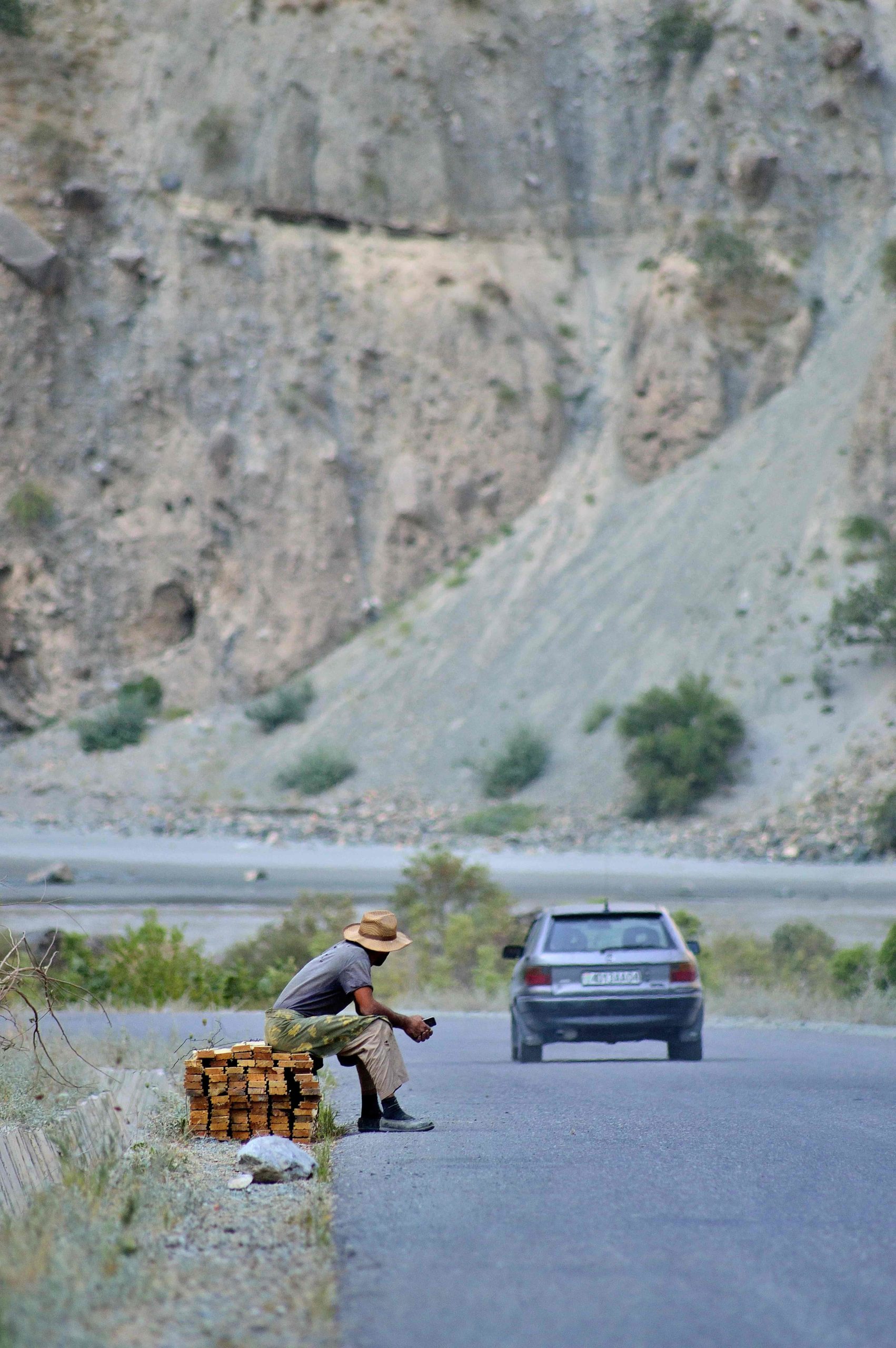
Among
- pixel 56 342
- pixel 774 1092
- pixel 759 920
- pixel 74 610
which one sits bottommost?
pixel 759 920

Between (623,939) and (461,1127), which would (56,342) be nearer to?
(623,939)

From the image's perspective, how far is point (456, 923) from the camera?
24.1 m

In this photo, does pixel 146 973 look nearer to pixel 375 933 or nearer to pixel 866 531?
pixel 375 933

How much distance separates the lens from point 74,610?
176ft

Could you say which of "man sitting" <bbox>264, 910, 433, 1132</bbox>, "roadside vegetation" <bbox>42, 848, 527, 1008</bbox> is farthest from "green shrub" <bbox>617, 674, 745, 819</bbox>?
"man sitting" <bbox>264, 910, 433, 1132</bbox>

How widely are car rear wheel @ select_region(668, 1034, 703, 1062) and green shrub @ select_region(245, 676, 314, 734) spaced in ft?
117

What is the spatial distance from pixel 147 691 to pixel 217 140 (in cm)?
2040

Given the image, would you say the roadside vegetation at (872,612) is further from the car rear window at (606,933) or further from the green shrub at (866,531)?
the car rear window at (606,933)

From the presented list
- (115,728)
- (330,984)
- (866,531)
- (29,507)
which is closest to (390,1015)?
(330,984)

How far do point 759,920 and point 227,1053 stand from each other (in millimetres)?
21878

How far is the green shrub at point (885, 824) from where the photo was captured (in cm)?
3391

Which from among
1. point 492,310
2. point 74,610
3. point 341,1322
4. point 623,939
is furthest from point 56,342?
point 341,1322

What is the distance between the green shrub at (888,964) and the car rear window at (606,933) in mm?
6764

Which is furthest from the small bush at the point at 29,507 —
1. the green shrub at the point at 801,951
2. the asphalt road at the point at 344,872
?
the green shrub at the point at 801,951
